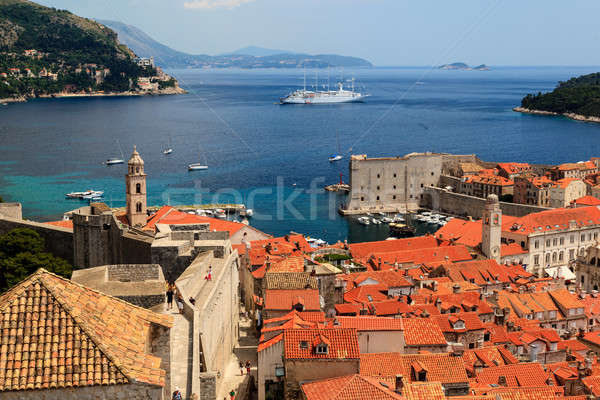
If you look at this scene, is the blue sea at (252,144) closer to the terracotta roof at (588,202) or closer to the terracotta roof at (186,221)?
the terracotta roof at (588,202)

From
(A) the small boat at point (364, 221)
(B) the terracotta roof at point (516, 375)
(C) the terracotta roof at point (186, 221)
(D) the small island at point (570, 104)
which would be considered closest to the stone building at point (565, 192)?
(A) the small boat at point (364, 221)

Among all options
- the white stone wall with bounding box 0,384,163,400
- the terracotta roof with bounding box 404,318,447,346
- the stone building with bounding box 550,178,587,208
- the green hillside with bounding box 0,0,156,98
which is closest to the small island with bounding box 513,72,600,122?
the stone building with bounding box 550,178,587,208

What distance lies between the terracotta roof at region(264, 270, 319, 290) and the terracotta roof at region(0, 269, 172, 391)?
11304mm

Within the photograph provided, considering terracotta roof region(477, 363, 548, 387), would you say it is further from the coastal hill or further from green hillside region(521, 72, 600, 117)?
the coastal hill

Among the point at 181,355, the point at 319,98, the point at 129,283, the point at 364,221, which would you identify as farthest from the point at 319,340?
the point at 319,98

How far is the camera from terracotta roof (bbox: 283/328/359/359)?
14695 mm

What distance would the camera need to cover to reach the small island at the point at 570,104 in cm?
13750

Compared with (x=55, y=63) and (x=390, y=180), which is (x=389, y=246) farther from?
(x=55, y=63)

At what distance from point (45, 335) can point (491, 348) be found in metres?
15.0

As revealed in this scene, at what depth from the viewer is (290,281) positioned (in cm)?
2020

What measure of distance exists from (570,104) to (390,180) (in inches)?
3692

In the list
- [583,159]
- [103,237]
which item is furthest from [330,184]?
[103,237]

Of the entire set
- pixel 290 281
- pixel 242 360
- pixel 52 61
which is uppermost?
pixel 52 61

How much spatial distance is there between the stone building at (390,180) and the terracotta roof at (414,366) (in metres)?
45.6
